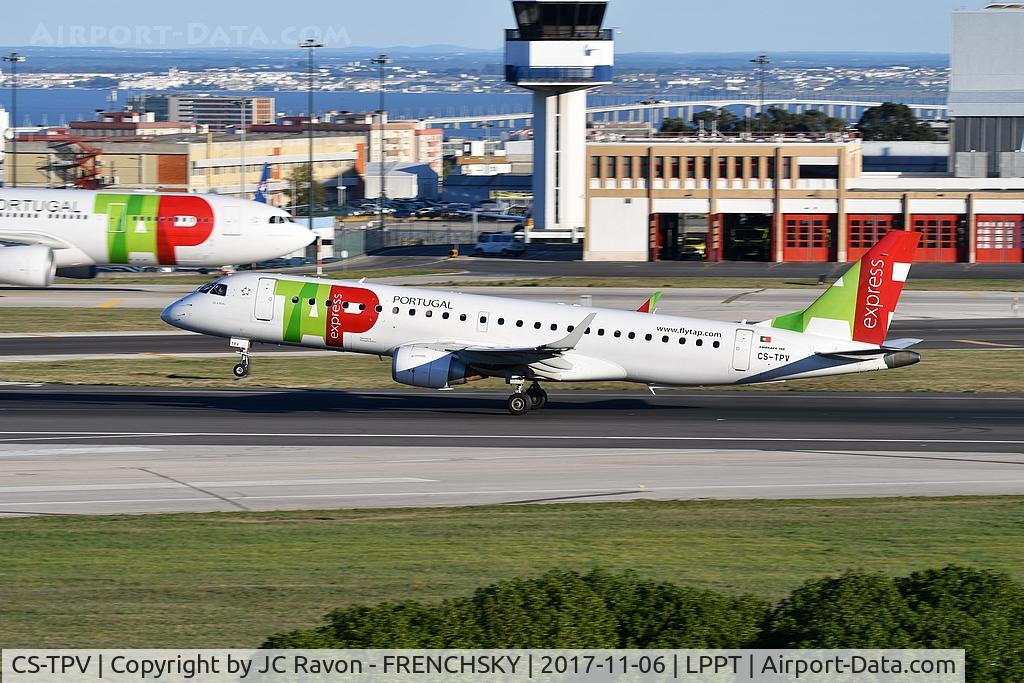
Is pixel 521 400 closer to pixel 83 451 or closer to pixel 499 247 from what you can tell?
pixel 83 451

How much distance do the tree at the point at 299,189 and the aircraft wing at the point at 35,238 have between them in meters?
96.1

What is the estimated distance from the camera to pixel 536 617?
14430 mm

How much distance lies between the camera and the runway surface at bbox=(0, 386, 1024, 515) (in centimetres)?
2938

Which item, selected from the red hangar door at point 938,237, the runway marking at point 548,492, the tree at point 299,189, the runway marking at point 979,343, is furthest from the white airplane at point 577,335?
the tree at point 299,189

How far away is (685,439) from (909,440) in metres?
6.14

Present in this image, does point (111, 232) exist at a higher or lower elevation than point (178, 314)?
higher

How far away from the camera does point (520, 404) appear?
4075cm

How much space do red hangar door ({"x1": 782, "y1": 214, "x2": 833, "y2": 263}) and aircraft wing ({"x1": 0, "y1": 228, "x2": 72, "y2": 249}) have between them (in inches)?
2285

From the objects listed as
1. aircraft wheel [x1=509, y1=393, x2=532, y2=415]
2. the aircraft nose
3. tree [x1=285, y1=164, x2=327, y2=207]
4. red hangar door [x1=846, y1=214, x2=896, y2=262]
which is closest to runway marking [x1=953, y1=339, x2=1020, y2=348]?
aircraft wheel [x1=509, y1=393, x2=532, y2=415]

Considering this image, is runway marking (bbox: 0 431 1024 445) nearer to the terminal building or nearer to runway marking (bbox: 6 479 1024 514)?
runway marking (bbox: 6 479 1024 514)

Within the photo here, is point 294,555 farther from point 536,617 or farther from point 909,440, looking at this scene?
Result: point 909,440

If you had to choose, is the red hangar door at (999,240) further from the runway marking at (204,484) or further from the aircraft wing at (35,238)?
the runway marking at (204,484)

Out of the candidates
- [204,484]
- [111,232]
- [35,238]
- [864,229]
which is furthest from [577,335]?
[864,229]

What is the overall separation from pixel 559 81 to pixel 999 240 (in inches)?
1604
